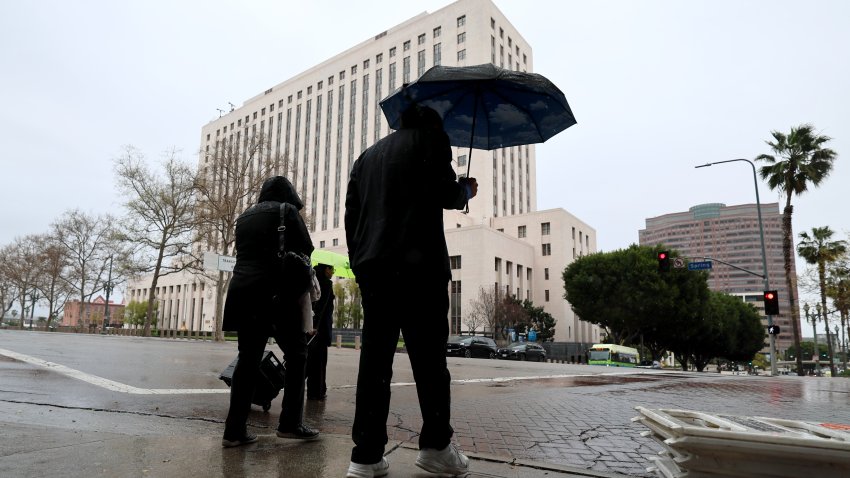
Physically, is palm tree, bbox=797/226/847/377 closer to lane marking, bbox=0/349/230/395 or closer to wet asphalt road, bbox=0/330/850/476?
wet asphalt road, bbox=0/330/850/476

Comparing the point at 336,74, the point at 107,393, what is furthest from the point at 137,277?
the point at 336,74

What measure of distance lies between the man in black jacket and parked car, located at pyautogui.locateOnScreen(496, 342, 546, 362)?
1263 inches

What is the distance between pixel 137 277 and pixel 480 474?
43.7 meters

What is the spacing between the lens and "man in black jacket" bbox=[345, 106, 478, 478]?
2.47 m

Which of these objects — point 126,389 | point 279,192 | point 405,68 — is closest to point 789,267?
point 279,192

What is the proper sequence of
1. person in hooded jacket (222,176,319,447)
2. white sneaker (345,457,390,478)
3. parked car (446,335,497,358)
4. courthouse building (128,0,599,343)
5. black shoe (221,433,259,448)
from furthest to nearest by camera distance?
courthouse building (128,0,599,343)
parked car (446,335,497,358)
person in hooded jacket (222,176,319,447)
black shoe (221,433,259,448)
white sneaker (345,457,390,478)

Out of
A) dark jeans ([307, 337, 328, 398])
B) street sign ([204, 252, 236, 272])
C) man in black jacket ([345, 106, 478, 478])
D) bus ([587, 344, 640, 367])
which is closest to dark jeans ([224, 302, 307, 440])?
man in black jacket ([345, 106, 478, 478])

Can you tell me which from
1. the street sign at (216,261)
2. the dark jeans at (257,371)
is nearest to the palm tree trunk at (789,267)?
the street sign at (216,261)

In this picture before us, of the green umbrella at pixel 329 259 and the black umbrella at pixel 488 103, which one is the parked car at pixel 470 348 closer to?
the green umbrella at pixel 329 259

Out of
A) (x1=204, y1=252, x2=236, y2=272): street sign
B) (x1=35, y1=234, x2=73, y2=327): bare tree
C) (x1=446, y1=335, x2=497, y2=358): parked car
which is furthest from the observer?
(x1=35, y1=234, x2=73, y2=327): bare tree

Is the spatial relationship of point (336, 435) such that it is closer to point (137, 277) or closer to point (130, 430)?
point (130, 430)

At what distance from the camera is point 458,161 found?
6625cm

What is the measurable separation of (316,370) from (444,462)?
3273mm

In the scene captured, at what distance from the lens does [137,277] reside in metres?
39.4
